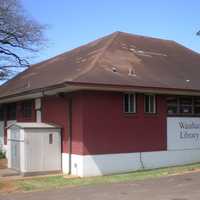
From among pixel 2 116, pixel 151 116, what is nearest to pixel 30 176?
pixel 151 116

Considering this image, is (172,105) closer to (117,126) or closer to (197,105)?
(197,105)

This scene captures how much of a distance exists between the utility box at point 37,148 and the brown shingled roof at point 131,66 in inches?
68.0

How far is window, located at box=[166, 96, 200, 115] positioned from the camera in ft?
63.6

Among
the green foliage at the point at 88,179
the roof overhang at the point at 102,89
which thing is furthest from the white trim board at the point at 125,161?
the roof overhang at the point at 102,89

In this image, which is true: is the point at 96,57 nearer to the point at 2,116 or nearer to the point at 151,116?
the point at 151,116

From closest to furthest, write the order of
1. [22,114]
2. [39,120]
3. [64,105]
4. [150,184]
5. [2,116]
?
[150,184] < [64,105] < [39,120] < [22,114] < [2,116]

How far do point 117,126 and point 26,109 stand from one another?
7.05 metres

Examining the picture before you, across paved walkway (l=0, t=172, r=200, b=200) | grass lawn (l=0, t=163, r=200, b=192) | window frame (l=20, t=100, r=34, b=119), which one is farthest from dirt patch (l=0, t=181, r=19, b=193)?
window frame (l=20, t=100, r=34, b=119)

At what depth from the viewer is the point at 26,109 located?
2327 centimetres

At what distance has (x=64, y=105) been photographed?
18.5 meters

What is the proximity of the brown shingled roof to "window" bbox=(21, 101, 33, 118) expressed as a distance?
1.29 meters

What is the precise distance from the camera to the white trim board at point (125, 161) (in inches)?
665

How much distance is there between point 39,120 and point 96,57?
427 centimetres

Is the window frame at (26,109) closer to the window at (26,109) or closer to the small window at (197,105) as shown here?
the window at (26,109)
